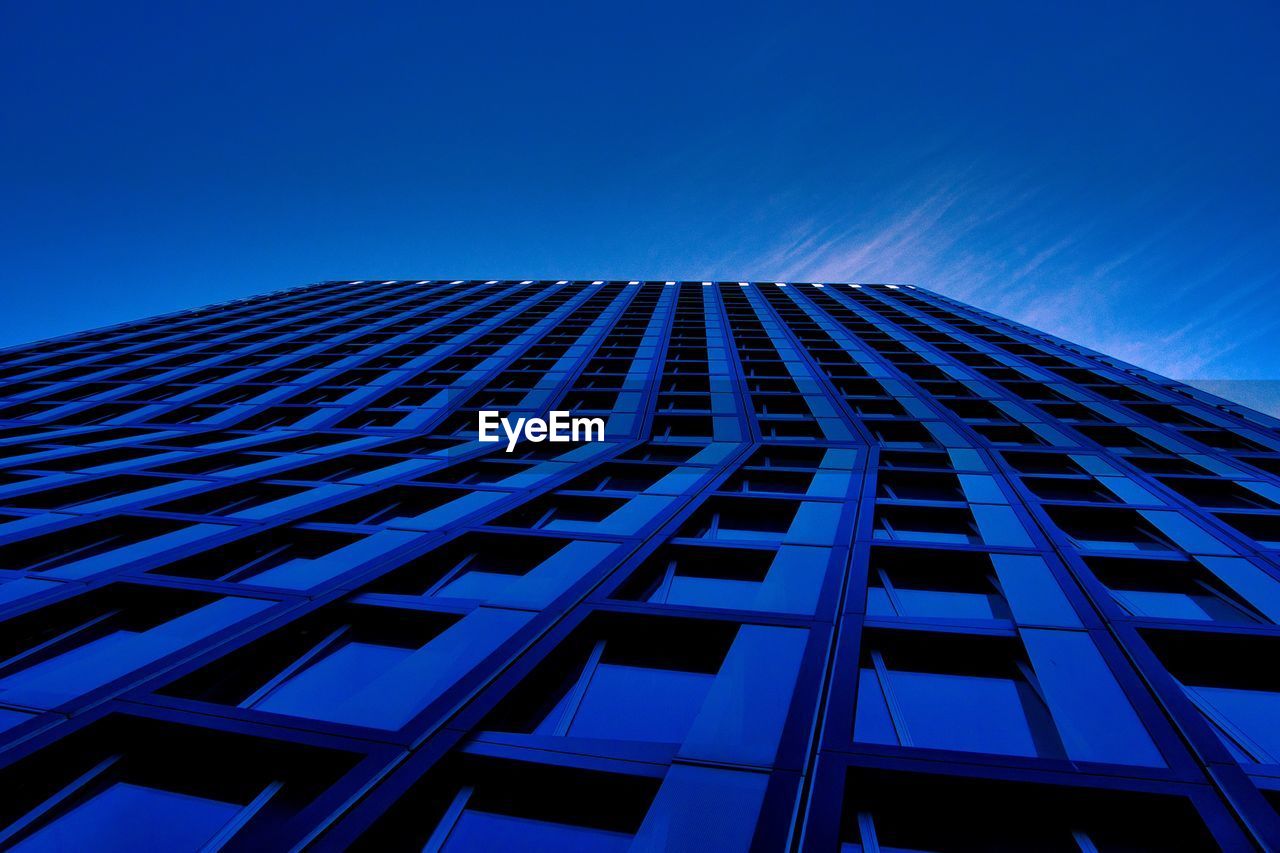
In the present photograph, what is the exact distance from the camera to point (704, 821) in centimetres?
417

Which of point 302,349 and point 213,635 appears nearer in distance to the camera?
point 213,635

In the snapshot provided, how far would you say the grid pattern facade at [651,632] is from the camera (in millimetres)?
4473

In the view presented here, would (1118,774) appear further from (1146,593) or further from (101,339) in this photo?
(101,339)

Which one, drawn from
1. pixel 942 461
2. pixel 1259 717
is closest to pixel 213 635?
pixel 1259 717

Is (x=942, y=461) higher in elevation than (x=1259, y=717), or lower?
higher

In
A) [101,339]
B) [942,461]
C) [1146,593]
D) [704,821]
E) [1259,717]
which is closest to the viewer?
[704,821]

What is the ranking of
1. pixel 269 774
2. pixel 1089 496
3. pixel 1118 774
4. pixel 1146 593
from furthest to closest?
pixel 1089 496 < pixel 1146 593 < pixel 269 774 < pixel 1118 774

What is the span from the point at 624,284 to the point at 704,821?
4985 centimetres

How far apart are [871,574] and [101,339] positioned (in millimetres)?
45402

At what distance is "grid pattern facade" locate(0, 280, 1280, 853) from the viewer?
4473mm

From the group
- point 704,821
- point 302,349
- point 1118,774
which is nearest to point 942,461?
point 1118,774

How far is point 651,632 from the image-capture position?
22.9ft

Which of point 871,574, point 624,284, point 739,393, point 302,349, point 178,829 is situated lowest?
point 178,829

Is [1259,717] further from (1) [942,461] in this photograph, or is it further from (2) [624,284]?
(2) [624,284]
